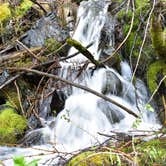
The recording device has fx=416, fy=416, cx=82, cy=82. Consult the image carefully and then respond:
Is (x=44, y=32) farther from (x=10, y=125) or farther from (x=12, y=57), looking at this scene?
(x=10, y=125)

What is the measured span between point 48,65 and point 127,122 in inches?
73.3

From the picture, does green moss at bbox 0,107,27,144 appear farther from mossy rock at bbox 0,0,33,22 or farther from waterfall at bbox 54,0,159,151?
mossy rock at bbox 0,0,33,22

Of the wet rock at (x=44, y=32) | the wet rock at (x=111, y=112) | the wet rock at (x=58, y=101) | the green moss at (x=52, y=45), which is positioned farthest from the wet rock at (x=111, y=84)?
the wet rock at (x=44, y=32)

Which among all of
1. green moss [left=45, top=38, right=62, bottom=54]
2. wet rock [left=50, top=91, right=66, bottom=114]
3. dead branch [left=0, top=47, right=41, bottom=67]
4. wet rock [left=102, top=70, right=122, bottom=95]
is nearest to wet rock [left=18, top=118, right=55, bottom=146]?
wet rock [left=50, top=91, right=66, bottom=114]

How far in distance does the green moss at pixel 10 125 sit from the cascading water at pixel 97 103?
384 mm

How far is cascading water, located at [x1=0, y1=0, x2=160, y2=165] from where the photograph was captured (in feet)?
20.9

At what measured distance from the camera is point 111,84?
715 cm

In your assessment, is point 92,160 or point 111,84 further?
point 111,84

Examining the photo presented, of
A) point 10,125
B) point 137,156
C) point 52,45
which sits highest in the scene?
point 52,45

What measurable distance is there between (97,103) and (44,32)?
258 centimetres

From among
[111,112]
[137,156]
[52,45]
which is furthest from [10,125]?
[137,156]

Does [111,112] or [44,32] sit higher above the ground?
[44,32]

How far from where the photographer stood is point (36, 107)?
7133mm

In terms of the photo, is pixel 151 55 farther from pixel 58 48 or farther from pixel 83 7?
pixel 83 7
